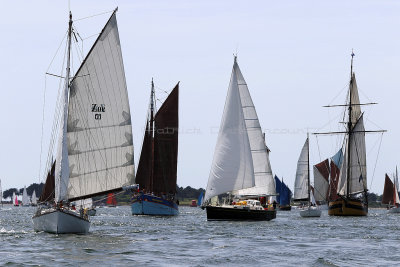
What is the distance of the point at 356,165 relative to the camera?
11112cm

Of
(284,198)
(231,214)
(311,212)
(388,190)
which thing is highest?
(388,190)

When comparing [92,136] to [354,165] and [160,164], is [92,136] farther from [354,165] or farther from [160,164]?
[354,165]

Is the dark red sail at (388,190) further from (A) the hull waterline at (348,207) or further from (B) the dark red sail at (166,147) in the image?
(B) the dark red sail at (166,147)

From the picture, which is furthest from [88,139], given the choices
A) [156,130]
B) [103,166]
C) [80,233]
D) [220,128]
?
[156,130]

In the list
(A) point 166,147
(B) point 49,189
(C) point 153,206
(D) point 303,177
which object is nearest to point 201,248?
(B) point 49,189

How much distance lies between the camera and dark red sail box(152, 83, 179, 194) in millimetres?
97438

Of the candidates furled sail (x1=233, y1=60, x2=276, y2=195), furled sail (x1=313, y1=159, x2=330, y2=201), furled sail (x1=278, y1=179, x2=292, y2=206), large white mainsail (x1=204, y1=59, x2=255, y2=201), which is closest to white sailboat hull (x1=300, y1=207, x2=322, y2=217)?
furled sail (x1=313, y1=159, x2=330, y2=201)

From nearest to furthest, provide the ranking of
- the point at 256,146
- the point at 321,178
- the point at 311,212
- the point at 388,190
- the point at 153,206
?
1. the point at 256,146
2. the point at 153,206
3. the point at 311,212
4. the point at 321,178
5. the point at 388,190

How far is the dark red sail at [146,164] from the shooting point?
98.8 metres

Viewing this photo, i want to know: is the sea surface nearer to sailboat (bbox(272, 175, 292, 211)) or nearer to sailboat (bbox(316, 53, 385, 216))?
sailboat (bbox(316, 53, 385, 216))

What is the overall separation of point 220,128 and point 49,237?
30.4 metres

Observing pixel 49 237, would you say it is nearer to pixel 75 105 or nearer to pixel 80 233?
pixel 80 233

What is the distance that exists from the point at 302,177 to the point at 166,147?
44.8 m

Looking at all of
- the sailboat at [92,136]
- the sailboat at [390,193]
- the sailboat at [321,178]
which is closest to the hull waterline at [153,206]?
the sailboat at [92,136]
